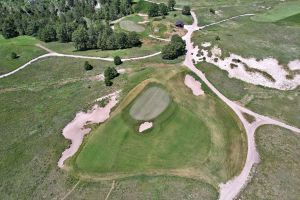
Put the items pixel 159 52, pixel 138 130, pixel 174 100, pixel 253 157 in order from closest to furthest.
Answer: pixel 253 157, pixel 138 130, pixel 174 100, pixel 159 52

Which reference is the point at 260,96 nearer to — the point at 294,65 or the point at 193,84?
the point at 294,65

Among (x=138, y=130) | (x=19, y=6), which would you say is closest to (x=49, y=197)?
(x=138, y=130)

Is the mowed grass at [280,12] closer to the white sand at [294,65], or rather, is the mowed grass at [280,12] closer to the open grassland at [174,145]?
the white sand at [294,65]

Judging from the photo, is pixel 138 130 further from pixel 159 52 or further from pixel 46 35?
pixel 46 35

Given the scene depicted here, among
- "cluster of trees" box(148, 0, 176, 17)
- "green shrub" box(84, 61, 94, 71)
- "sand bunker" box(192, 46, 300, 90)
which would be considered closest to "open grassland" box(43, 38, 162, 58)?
"green shrub" box(84, 61, 94, 71)

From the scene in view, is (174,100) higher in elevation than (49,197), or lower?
higher

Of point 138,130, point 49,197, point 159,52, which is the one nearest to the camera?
point 49,197

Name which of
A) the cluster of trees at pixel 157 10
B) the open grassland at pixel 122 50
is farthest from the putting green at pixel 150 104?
the cluster of trees at pixel 157 10
